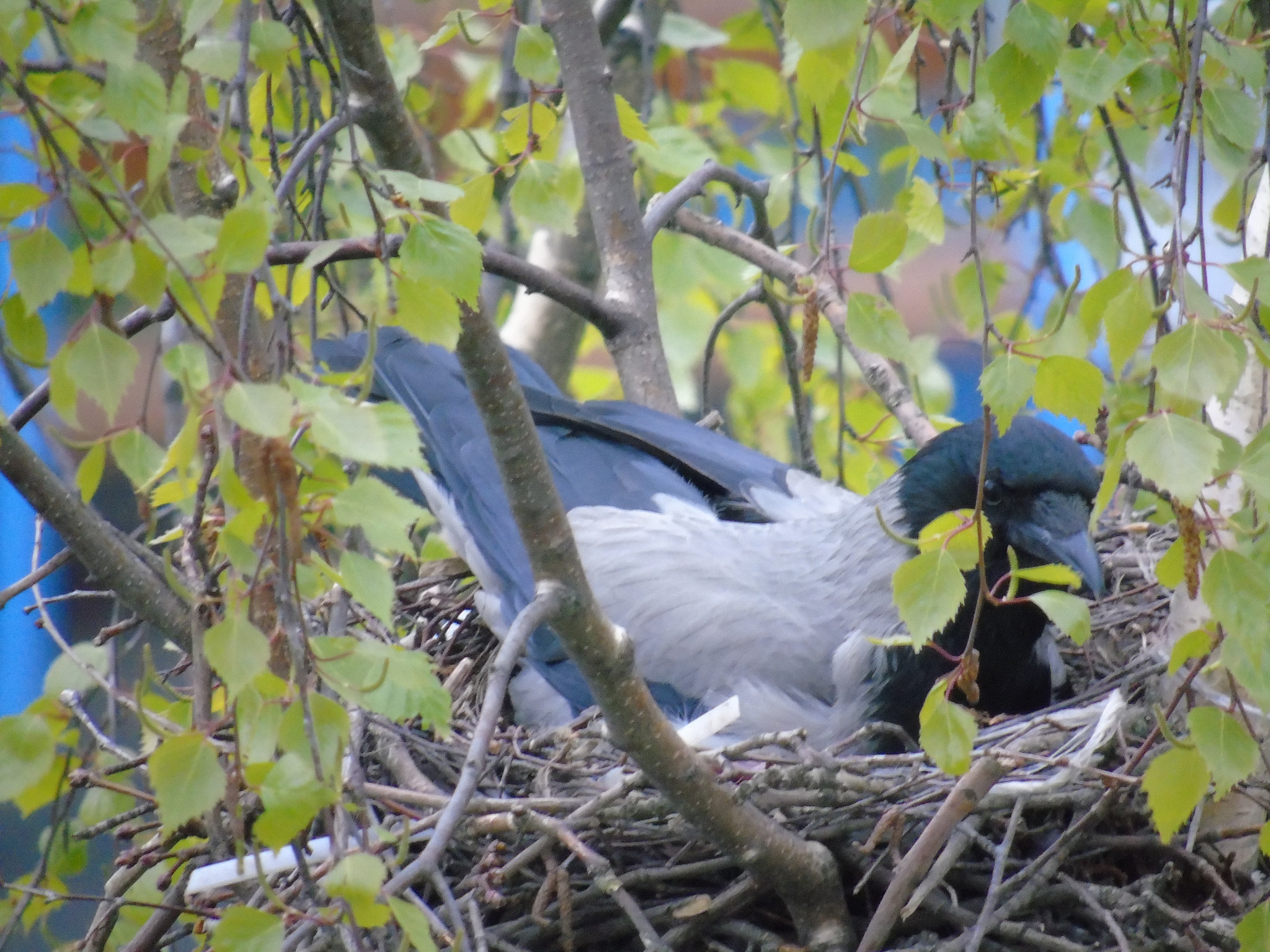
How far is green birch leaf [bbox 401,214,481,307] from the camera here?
1.19 meters

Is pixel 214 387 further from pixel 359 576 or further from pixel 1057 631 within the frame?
pixel 1057 631

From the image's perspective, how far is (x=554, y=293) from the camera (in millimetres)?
2707

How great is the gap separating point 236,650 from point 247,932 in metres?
0.26

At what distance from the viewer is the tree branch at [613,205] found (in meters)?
2.57

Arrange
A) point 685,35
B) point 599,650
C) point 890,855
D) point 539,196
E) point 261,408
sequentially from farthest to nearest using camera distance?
point 685,35 → point 539,196 → point 890,855 → point 599,650 → point 261,408

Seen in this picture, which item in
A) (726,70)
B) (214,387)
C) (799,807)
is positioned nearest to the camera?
(214,387)

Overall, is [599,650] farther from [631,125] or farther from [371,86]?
[631,125]

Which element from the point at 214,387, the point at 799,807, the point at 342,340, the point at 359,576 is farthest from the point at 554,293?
the point at 214,387

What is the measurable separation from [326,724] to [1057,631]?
205 cm

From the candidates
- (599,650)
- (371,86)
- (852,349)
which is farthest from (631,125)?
(599,650)

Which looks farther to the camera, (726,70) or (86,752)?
(726,70)

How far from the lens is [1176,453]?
117 centimetres

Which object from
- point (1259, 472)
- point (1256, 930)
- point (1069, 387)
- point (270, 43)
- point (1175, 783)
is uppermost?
point (270, 43)

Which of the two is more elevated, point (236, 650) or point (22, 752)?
point (236, 650)
